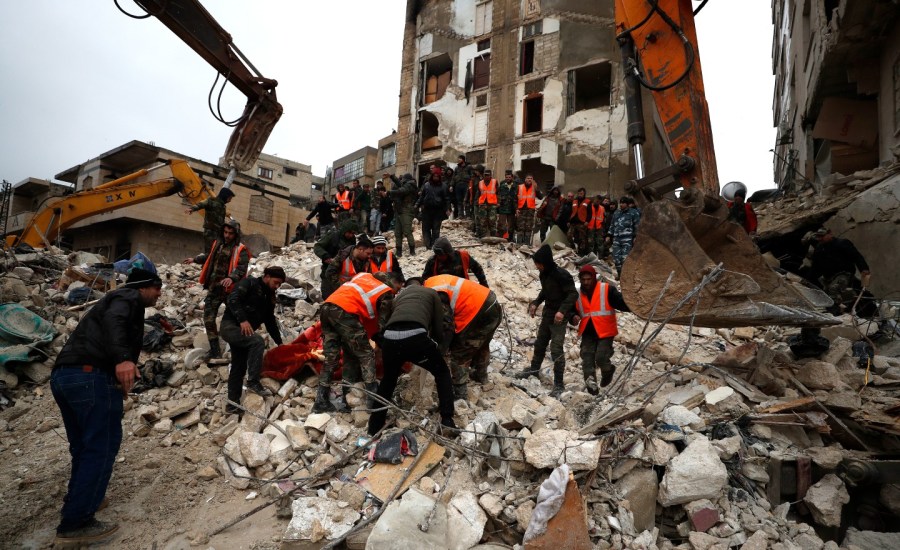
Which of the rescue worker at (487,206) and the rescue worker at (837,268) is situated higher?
the rescue worker at (487,206)

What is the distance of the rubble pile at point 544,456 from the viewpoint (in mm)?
2586

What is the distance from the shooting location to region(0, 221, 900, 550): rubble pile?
8.48 feet

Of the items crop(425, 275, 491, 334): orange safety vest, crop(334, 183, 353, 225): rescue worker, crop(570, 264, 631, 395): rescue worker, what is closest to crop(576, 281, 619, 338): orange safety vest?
crop(570, 264, 631, 395): rescue worker

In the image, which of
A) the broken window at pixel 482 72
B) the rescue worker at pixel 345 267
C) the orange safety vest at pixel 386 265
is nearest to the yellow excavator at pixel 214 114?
the rescue worker at pixel 345 267

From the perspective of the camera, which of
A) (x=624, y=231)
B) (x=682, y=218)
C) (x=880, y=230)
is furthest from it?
(x=624, y=231)

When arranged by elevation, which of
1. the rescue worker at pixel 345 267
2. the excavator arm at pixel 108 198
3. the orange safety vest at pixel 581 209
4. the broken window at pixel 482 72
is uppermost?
the broken window at pixel 482 72

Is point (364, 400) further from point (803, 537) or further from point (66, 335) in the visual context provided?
point (66, 335)

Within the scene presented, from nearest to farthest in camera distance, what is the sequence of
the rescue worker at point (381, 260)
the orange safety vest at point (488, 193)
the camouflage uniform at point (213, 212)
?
1. the rescue worker at point (381, 260)
2. the camouflage uniform at point (213, 212)
3. the orange safety vest at point (488, 193)

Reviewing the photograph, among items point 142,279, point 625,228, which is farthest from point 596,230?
point 142,279

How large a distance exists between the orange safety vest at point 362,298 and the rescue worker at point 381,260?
139cm

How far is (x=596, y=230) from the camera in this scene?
1032 centimetres

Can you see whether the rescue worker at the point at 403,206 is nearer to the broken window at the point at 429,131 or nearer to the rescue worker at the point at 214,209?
the rescue worker at the point at 214,209

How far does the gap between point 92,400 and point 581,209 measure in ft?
30.9

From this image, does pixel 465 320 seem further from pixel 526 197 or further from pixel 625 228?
pixel 526 197
